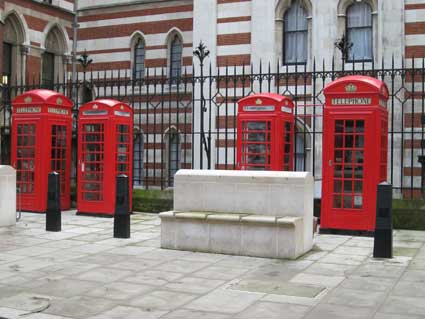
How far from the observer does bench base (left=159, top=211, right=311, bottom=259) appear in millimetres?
8492

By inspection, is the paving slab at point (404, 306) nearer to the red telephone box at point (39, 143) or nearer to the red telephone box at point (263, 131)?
the red telephone box at point (263, 131)

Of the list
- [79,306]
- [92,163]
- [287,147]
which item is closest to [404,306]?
[79,306]

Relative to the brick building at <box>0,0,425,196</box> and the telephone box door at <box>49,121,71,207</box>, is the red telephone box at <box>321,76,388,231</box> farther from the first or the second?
the telephone box door at <box>49,121,71,207</box>

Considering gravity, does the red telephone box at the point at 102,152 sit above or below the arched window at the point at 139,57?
below

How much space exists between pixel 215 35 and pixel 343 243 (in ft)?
36.2

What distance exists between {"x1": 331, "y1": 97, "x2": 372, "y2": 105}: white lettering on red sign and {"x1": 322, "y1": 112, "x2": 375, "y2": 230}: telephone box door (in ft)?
0.71

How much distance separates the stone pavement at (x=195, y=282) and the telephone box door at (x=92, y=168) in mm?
3024

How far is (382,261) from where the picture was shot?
834 centimetres

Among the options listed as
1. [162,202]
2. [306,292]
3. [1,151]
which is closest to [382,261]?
[306,292]

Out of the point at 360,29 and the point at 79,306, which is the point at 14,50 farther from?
the point at 79,306

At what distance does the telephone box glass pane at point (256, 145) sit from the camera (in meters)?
12.0

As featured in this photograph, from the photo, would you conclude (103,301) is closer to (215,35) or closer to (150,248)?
(150,248)

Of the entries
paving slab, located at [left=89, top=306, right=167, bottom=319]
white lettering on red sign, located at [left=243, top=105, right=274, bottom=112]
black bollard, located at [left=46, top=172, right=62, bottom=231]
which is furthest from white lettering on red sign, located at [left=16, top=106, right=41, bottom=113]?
paving slab, located at [left=89, top=306, right=167, bottom=319]

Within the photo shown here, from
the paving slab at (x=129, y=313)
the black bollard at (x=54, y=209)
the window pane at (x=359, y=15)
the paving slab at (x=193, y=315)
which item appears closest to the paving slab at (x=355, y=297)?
the paving slab at (x=193, y=315)
